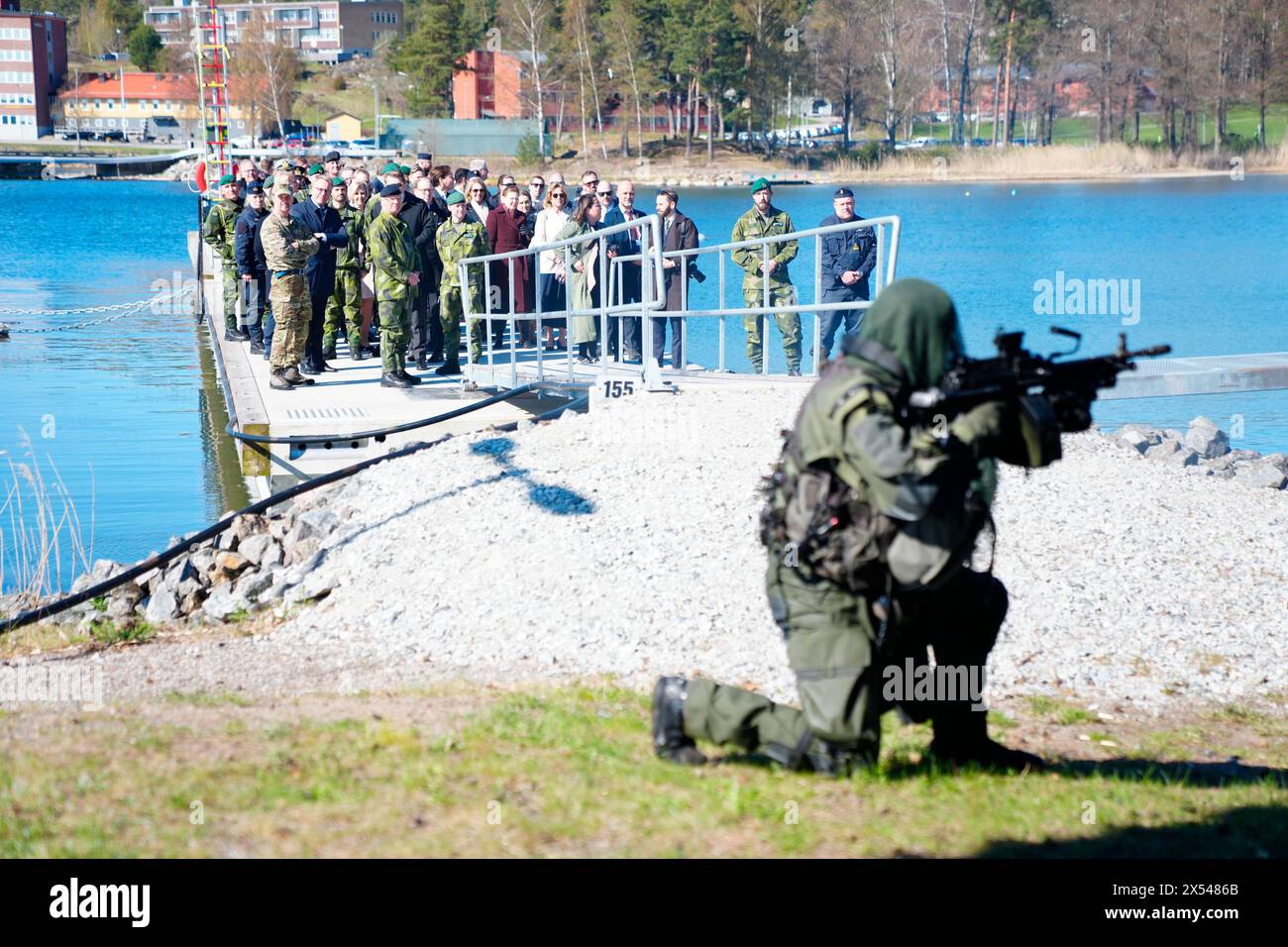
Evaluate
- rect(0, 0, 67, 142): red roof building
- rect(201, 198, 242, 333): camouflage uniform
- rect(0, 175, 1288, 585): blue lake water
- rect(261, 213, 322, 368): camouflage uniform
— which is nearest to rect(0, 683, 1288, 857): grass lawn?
rect(261, 213, 322, 368): camouflage uniform

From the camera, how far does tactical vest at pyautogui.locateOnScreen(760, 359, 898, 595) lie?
467cm

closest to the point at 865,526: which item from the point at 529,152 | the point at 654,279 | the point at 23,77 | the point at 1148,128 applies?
the point at 654,279

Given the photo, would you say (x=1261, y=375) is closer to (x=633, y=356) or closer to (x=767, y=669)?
(x=633, y=356)

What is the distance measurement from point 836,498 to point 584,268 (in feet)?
31.9

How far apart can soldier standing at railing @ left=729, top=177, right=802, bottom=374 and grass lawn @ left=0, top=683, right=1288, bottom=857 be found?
8083mm

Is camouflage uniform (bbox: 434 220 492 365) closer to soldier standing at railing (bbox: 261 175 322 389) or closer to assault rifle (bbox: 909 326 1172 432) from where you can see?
soldier standing at railing (bbox: 261 175 322 389)

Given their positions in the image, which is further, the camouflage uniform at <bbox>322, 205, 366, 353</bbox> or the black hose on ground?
the camouflage uniform at <bbox>322, 205, 366, 353</bbox>

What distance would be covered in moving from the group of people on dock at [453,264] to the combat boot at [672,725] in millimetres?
7132

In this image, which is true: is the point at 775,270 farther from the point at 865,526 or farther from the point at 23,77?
the point at 23,77

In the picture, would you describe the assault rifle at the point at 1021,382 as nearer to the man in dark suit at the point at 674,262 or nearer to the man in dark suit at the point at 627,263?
the man in dark suit at the point at 674,262

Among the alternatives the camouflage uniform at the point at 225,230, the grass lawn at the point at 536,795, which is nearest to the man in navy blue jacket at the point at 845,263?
the camouflage uniform at the point at 225,230

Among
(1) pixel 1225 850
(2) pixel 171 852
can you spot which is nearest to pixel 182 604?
(2) pixel 171 852

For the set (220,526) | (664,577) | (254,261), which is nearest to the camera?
A: (664,577)

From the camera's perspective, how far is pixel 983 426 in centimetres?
473
